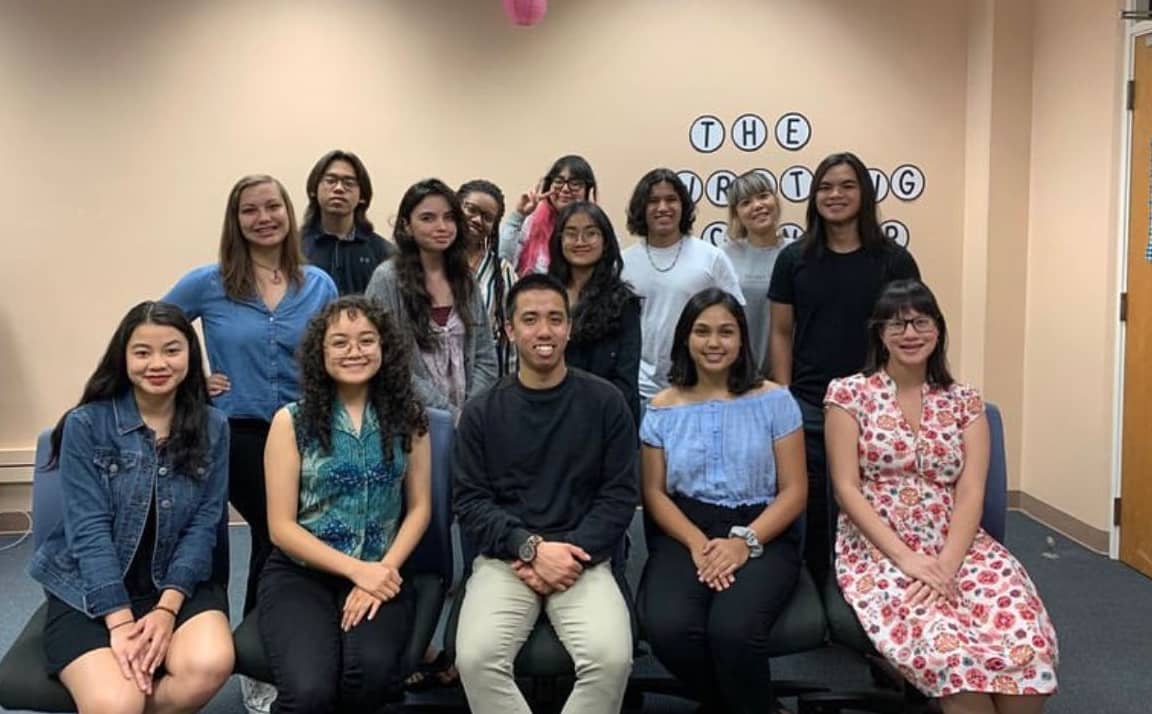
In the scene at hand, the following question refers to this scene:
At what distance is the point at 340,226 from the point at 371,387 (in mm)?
1209

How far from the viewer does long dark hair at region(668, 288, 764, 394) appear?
2.67m

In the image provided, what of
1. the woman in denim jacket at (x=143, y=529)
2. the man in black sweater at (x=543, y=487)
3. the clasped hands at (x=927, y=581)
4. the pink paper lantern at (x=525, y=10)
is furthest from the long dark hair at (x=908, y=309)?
the pink paper lantern at (x=525, y=10)

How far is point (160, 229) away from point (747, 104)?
9.25 ft

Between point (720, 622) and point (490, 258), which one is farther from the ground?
point (490, 258)

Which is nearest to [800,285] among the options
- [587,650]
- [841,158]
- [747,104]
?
[841,158]

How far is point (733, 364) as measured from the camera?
2.69 m

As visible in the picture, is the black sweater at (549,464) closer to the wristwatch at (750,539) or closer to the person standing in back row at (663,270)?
the wristwatch at (750,539)

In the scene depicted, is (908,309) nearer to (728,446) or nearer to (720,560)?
(728,446)

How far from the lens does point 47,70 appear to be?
14.9 feet

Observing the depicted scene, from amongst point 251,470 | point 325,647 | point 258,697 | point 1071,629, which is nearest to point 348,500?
point 325,647

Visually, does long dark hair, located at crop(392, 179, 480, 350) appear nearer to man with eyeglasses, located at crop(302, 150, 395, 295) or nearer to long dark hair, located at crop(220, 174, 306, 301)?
long dark hair, located at crop(220, 174, 306, 301)

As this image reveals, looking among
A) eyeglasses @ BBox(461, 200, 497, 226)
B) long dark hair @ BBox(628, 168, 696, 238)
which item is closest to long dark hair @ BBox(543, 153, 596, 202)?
eyeglasses @ BBox(461, 200, 497, 226)

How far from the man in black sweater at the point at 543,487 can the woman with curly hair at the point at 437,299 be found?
423mm

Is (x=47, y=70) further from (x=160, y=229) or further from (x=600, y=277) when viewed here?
(x=600, y=277)
